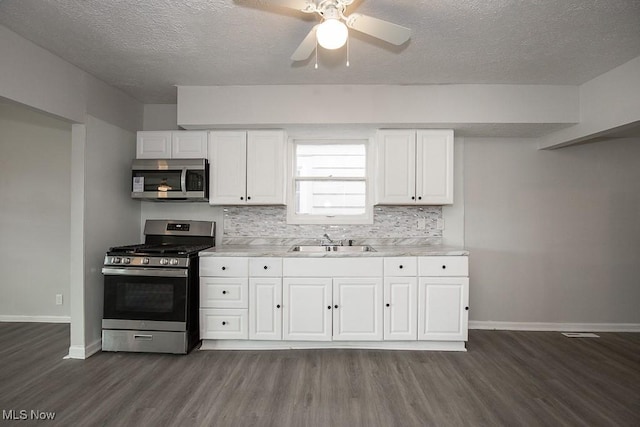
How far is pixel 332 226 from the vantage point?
12.2 feet

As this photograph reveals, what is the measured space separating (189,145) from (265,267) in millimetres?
1473

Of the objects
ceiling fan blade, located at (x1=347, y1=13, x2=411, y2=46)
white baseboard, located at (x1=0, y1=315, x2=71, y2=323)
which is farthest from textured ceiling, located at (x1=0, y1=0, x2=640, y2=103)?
white baseboard, located at (x1=0, y1=315, x2=71, y2=323)

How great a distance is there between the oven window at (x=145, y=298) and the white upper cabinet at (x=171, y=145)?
50.8 inches

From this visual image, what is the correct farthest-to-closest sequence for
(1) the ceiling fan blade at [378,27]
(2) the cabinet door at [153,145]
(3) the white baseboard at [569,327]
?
(3) the white baseboard at [569,327], (2) the cabinet door at [153,145], (1) the ceiling fan blade at [378,27]

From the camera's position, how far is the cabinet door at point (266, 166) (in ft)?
11.0

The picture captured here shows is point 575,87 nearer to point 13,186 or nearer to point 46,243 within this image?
point 46,243

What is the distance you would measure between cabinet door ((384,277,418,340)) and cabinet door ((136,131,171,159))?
2.52 metres

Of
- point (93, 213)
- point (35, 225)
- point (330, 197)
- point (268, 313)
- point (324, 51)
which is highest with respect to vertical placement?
point (324, 51)

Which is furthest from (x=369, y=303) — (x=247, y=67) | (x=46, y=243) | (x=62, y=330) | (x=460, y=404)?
(x=46, y=243)

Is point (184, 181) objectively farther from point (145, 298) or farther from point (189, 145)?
point (145, 298)

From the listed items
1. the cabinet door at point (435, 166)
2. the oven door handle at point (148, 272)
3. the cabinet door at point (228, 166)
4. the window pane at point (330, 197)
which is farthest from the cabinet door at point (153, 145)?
the cabinet door at point (435, 166)

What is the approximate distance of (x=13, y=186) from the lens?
3.82 metres

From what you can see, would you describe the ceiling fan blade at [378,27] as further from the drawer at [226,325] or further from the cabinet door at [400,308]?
the drawer at [226,325]

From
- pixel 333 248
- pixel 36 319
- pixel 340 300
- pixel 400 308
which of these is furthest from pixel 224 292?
pixel 36 319
